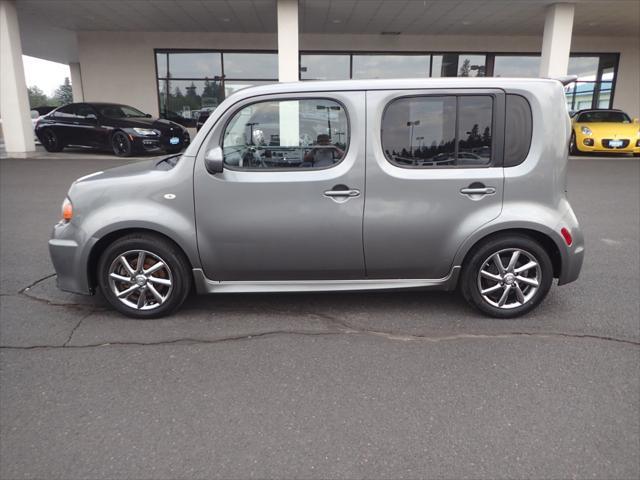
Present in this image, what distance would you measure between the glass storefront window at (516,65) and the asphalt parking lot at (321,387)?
17902 mm

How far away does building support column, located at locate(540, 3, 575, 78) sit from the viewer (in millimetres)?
14859

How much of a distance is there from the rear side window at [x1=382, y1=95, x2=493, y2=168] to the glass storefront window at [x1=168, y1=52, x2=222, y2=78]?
17976mm

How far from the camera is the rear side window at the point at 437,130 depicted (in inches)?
148

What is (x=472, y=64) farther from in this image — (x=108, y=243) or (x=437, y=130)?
(x=108, y=243)

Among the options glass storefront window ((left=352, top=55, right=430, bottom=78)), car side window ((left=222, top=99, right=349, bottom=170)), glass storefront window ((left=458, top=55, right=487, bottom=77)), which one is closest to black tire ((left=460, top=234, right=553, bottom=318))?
car side window ((left=222, top=99, right=349, bottom=170))

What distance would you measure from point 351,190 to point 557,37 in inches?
563

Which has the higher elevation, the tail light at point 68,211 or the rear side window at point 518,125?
the rear side window at point 518,125

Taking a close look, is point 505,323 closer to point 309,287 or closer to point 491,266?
point 491,266

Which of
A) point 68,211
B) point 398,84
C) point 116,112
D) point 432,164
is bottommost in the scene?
point 68,211

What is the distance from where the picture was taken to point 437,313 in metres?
4.09

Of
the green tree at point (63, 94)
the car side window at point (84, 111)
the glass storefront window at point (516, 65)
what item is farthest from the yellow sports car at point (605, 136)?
the green tree at point (63, 94)

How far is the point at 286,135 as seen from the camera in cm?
384

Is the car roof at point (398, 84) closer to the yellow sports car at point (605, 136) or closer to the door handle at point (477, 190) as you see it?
the door handle at point (477, 190)

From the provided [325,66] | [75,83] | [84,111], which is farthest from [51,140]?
[75,83]
